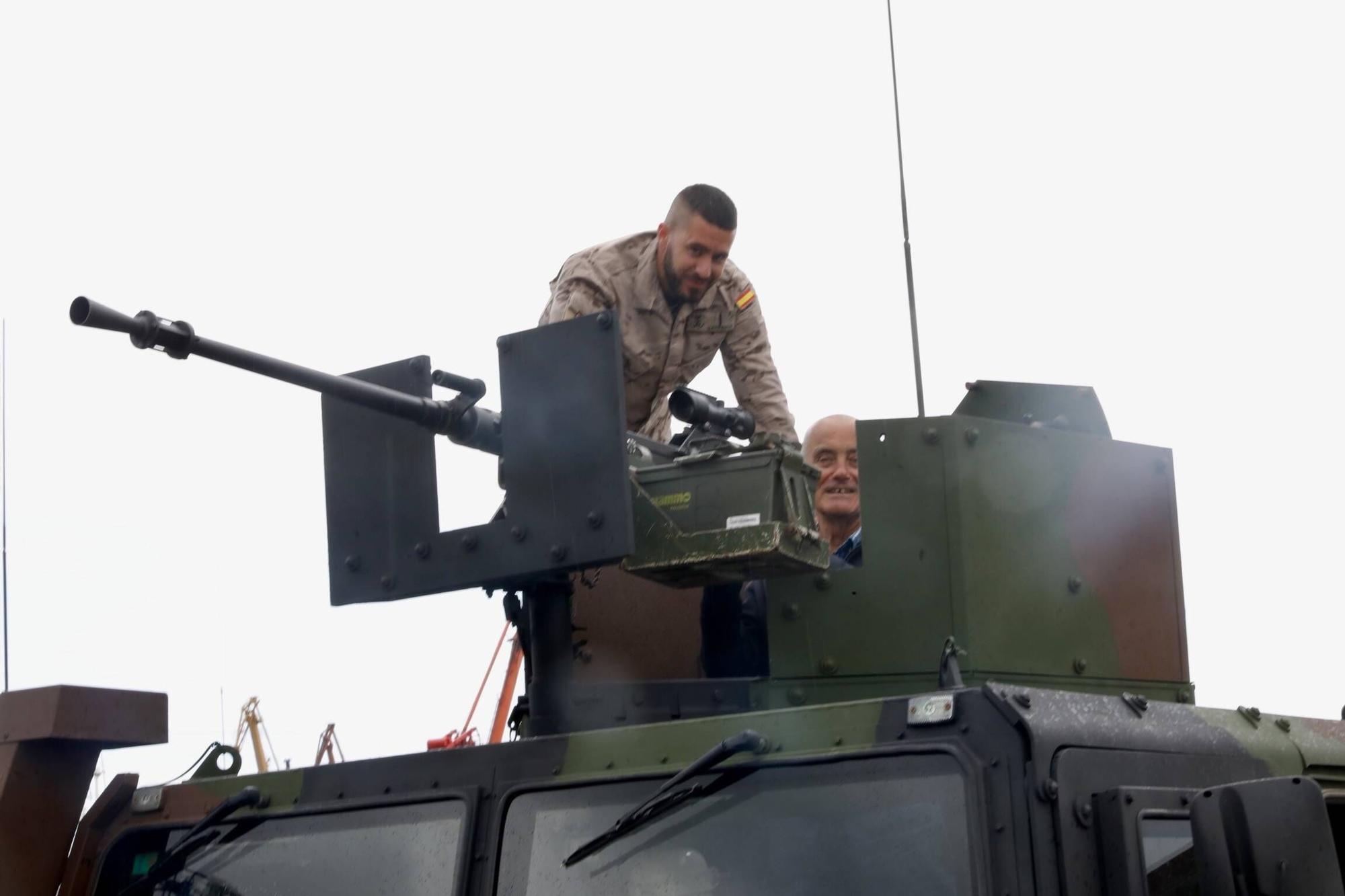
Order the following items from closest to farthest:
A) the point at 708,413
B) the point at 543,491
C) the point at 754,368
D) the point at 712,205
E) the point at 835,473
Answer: the point at 543,491
the point at 708,413
the point at 712,205
the point at 754,368
the point at 835,473

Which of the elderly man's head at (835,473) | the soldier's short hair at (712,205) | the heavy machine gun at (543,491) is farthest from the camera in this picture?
the elderly man's head at (835,473)

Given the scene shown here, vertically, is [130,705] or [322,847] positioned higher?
[130,705]

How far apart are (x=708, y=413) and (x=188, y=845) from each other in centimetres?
152

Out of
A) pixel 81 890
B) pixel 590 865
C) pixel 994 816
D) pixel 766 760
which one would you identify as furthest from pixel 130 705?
pixel 994 816

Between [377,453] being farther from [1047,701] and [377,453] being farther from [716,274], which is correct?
[1047,701]

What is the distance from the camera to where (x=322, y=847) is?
Answer: 3.82 m

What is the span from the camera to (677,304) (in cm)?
525

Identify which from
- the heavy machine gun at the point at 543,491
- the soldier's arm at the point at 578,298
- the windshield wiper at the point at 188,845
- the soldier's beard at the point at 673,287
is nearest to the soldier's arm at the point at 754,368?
the soldier's beard at the point at 673,287

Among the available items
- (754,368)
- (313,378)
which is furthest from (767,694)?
(754,368)

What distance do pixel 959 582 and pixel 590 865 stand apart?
39.1 inches

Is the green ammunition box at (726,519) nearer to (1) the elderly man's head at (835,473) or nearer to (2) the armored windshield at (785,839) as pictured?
(2) the armored windshield at (785,839)

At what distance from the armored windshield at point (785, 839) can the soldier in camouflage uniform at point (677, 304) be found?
6.10 feet

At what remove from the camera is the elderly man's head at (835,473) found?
6.00 meters

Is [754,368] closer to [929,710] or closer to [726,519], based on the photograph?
[726,519]
